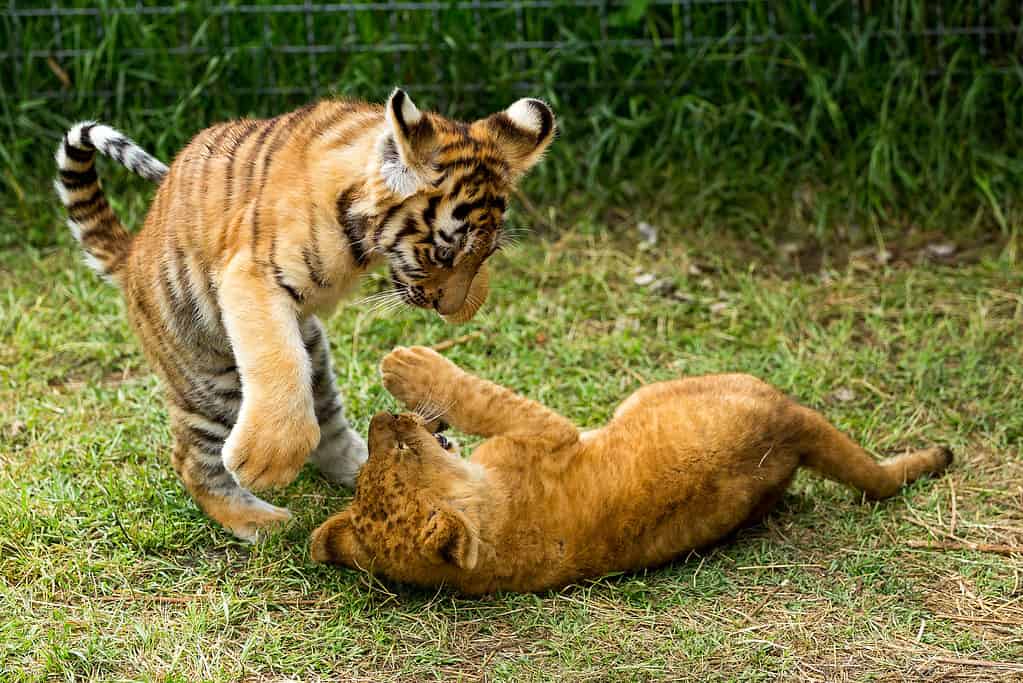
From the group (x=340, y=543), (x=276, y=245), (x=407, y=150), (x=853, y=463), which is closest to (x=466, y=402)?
(x=340, y=543)

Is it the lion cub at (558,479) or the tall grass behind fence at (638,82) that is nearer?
the lion cub at (558,479)

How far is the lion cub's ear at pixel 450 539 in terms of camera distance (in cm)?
339

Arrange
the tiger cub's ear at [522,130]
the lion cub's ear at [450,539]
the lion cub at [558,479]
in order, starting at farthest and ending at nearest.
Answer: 1. the tiger cub's ear at [522,130]
2. the lion cub at [558,479]
3. the lion cub's ear at [450,539]

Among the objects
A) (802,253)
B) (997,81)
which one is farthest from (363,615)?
(997,81)

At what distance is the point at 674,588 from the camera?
374cm

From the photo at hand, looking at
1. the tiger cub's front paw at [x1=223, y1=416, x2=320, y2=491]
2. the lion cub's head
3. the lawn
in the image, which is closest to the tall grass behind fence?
the lawn

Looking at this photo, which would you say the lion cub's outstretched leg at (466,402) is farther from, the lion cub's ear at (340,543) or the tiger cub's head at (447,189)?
the lion cub's ear at (340,543)

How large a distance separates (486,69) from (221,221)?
3.07 m

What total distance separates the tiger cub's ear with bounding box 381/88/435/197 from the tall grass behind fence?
2983mm

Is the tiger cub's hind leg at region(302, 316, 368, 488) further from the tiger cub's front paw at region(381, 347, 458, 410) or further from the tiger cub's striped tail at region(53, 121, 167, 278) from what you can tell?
the tiger cub's striped tail at region(53, 121, 167, 278)

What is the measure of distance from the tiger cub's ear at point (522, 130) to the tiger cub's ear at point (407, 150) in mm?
308

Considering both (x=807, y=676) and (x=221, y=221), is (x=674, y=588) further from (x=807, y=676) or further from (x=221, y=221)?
(x=221, y=221)

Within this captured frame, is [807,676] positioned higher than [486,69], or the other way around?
[486,69]

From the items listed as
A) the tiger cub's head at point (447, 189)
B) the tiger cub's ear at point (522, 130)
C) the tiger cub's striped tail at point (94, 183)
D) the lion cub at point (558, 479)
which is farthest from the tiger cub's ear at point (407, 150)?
the tiger cub's striped tail at point (94, 183)
